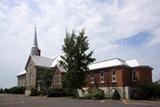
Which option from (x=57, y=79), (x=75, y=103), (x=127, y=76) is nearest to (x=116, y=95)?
(x=127, y=76)

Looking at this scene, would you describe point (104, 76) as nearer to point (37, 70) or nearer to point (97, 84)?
point (97, 84)

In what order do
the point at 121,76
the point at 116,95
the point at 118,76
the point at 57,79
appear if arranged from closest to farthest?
the point at 116,95 < the point at 121,76 < the point at 118,76 < the point at 57,79

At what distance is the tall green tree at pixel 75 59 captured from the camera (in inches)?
1743

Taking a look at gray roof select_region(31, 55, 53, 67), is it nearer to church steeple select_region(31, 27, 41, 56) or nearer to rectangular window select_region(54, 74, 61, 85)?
rectangular window select_region(54, 74, 61, 85)

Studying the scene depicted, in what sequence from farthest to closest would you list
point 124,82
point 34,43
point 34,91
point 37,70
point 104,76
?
point 34,43 → point 37,70 → point 34,91 → point 104,76 → point 124,82

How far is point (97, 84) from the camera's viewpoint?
49.4 metres

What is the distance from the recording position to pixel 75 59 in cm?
4488

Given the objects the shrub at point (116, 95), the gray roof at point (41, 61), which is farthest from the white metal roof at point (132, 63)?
the gray roof at point (41, 61)

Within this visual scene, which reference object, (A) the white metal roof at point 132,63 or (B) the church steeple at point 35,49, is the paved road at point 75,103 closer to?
(A) the white metal roof at point 132,63

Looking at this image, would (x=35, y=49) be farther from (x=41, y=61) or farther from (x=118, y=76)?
(x=118, y=76)

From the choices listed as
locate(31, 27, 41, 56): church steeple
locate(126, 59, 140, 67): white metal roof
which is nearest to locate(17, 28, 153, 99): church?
locate(126, 59, 140, 67): white metal roof

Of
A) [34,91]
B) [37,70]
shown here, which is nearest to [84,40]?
[34,91]

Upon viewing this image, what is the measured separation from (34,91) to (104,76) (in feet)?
53.9

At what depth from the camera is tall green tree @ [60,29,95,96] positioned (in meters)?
44.3
